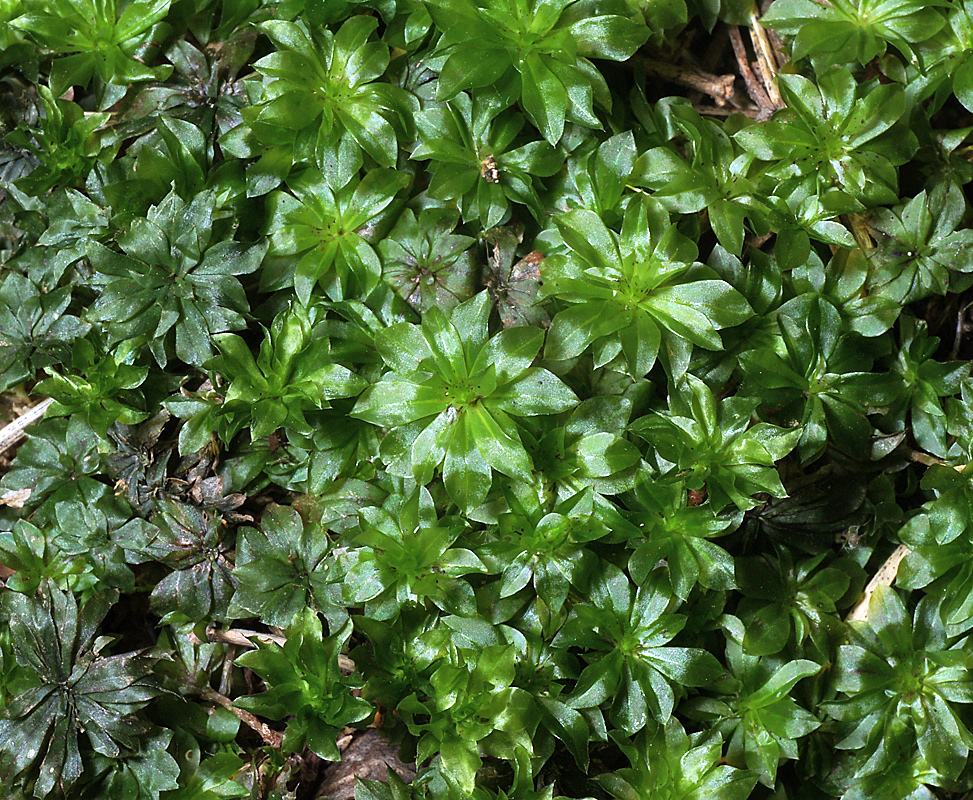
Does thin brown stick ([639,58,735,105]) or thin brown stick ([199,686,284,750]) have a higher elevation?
thin brown stick ([639,58,735,105])

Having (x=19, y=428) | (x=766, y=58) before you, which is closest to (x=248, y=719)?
(x=19, y=428)

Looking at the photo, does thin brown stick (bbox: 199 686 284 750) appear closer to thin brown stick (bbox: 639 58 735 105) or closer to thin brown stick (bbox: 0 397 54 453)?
thin brown stick (bbox: 0 397 54 453)

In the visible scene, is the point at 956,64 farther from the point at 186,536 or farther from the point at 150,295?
the point at 186,536

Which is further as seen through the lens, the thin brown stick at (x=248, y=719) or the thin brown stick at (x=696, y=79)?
the thin brown stick at (x=696, y=79)

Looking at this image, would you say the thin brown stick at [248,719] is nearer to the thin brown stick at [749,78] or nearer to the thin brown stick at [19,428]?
the thin brown stick at [19,428]

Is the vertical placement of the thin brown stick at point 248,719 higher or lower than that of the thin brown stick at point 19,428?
lower

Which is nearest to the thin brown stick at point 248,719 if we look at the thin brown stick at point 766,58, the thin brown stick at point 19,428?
the thin brown stick at point 19,428

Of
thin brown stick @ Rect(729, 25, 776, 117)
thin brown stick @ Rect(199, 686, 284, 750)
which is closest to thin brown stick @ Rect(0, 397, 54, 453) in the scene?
thin brown stick @ Rect(199, 686, 284, 750)

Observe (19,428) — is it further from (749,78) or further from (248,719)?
(749,78)
